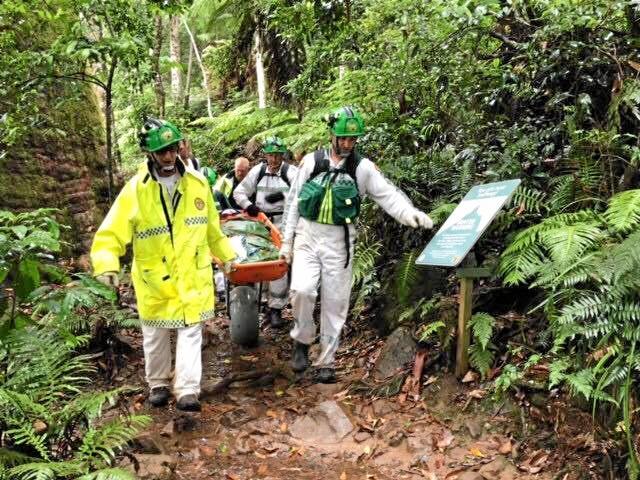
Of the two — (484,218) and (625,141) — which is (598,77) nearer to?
(625,141)

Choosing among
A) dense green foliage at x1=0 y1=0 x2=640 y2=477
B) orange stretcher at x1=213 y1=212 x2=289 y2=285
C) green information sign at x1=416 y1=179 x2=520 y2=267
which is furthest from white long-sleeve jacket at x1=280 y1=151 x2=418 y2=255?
green information sign at x1=416 y1=179 x2=520 y2=267

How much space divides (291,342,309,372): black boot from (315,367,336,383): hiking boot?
0.27 meters

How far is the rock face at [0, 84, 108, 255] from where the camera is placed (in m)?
7.83

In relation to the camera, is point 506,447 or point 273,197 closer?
point 506,447

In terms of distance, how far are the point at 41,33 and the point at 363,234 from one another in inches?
224

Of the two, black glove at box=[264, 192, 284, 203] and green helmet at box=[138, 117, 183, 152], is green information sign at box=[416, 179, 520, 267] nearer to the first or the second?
green helmet at box=[138, 117, 183, 152]

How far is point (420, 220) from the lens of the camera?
5219 millimetres

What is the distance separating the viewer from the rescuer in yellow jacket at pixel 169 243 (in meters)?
4.51

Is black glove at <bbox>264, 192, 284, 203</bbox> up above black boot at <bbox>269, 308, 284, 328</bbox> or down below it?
above

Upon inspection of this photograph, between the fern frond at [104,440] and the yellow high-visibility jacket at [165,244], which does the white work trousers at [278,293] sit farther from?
the fern frond at [104,440]

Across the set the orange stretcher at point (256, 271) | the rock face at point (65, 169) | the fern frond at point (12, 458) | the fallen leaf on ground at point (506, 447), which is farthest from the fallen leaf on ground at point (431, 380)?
the rock face at point (65, 169)

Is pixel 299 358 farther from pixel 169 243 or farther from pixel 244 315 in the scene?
pixel 169 243

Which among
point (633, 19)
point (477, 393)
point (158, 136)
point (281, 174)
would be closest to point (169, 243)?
point (158, 136)

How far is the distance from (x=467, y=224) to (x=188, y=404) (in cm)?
259
